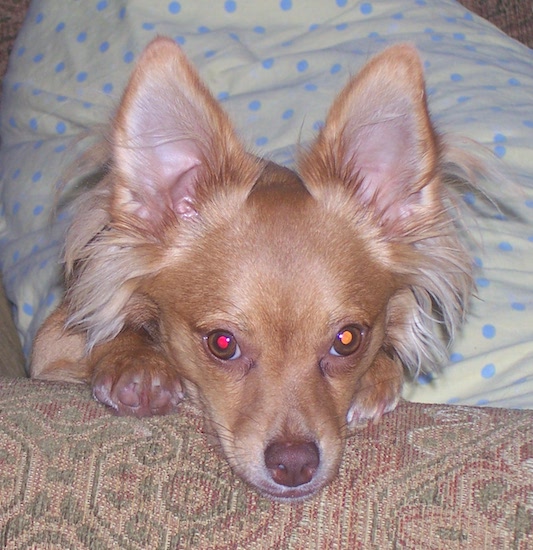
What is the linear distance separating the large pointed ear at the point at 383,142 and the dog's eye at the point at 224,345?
534mm

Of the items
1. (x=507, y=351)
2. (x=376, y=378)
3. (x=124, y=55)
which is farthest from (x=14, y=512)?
Answer: (x=124, y=55)

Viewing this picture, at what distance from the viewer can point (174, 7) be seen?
3.60m

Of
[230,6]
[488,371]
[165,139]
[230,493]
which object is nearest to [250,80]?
[230,6]

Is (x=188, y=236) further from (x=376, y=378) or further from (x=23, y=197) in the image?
(x=23, y=197)

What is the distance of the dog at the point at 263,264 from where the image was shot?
2053mm

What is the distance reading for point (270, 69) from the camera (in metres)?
3.53

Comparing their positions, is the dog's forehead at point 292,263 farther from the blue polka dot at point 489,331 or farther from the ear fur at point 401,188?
the blue polka dot at point 489,331

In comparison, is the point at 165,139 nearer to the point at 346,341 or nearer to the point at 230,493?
the point at 346,341

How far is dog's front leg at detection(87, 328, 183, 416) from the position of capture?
211 centimetres

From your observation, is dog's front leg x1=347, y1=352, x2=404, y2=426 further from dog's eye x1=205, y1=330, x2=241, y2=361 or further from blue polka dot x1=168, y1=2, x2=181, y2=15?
blue polka dot x1=168, y1=2, x2=181, y2=15

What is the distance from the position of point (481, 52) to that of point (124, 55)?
160cm

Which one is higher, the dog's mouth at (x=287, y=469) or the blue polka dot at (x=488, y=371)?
the dog's mouth at (x=287, y=469)

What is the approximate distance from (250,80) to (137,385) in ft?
5.82

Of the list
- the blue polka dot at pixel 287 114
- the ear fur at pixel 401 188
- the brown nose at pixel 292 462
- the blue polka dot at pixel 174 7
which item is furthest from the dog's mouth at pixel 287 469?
the blue polka dot at pixel 174 7
